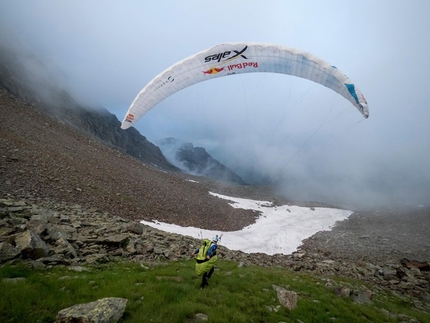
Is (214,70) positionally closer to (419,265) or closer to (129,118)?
(129,118)

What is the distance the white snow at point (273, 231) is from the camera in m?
21.5

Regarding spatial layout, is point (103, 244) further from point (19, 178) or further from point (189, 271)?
point (19, 178)

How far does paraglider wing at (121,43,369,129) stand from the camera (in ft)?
57.4

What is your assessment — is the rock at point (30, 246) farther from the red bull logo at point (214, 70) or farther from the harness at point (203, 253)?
the red bull logo at point (214, 70)

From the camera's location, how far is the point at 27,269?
676 centimetres

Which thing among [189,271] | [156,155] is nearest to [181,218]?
[189,271]

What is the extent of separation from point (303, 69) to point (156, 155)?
94.2m

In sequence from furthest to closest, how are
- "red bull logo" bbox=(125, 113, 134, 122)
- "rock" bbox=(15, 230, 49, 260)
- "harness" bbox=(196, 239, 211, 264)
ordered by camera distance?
"red bull logo" bbox=(125, 113, 134, 122), "harness" bbox=(196, 239, 211, 264), "rock" bbox=(15, 230, 49, 260)

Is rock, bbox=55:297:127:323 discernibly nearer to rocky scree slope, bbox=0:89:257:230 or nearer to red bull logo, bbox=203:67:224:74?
rocky scree slope, bbox=0:89:257:230

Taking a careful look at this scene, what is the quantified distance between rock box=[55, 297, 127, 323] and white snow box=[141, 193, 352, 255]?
616 inches

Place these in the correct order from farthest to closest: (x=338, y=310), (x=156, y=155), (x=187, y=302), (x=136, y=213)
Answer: (x=156, y=155), (x=136, y=213), (x=338, y=310), (x=187, y=302)

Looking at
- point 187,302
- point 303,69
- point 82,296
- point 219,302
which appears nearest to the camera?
point 82,296

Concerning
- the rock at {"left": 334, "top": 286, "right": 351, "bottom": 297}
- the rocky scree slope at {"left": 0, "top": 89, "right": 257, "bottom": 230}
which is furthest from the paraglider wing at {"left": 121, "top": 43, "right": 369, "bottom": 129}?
the rock at {"left": 334, "top": 286, "right": 351, "bottom": 297}

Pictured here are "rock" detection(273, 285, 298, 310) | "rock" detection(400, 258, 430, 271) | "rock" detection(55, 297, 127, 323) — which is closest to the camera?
"rock" detection(55, 297, 127, 323)
